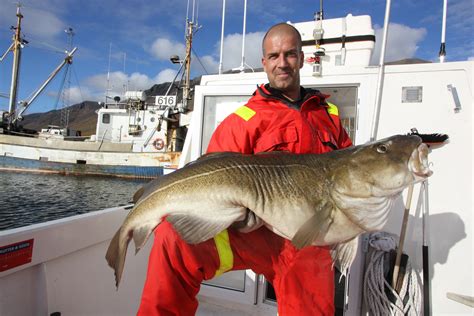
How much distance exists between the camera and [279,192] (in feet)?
5.91

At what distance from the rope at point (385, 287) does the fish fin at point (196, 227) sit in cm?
189

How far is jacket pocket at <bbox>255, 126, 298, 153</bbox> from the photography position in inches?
89.5

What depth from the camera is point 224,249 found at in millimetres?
2160

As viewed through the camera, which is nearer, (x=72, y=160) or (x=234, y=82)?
(x=234, y=82)

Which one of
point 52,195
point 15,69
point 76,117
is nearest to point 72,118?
point 76,117

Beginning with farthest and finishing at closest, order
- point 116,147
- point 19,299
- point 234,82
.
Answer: point 116,147, point 234,82, point 19,299

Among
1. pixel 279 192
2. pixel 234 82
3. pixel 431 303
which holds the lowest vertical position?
pixel 431 303

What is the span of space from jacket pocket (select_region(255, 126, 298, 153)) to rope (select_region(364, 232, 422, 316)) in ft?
5.02

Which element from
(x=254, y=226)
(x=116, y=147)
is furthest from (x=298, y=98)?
(x=116, y=147)

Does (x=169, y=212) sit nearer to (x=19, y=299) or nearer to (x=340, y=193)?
(x=340, y=193)

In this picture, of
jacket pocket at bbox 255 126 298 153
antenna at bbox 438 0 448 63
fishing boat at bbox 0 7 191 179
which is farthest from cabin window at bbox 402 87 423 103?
fishing boat at bbox 0 7 191 179

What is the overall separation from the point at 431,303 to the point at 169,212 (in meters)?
2.79

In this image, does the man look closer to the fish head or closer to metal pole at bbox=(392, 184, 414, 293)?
the fish head

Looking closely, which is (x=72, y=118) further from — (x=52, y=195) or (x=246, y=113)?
(x=246, y=113)
